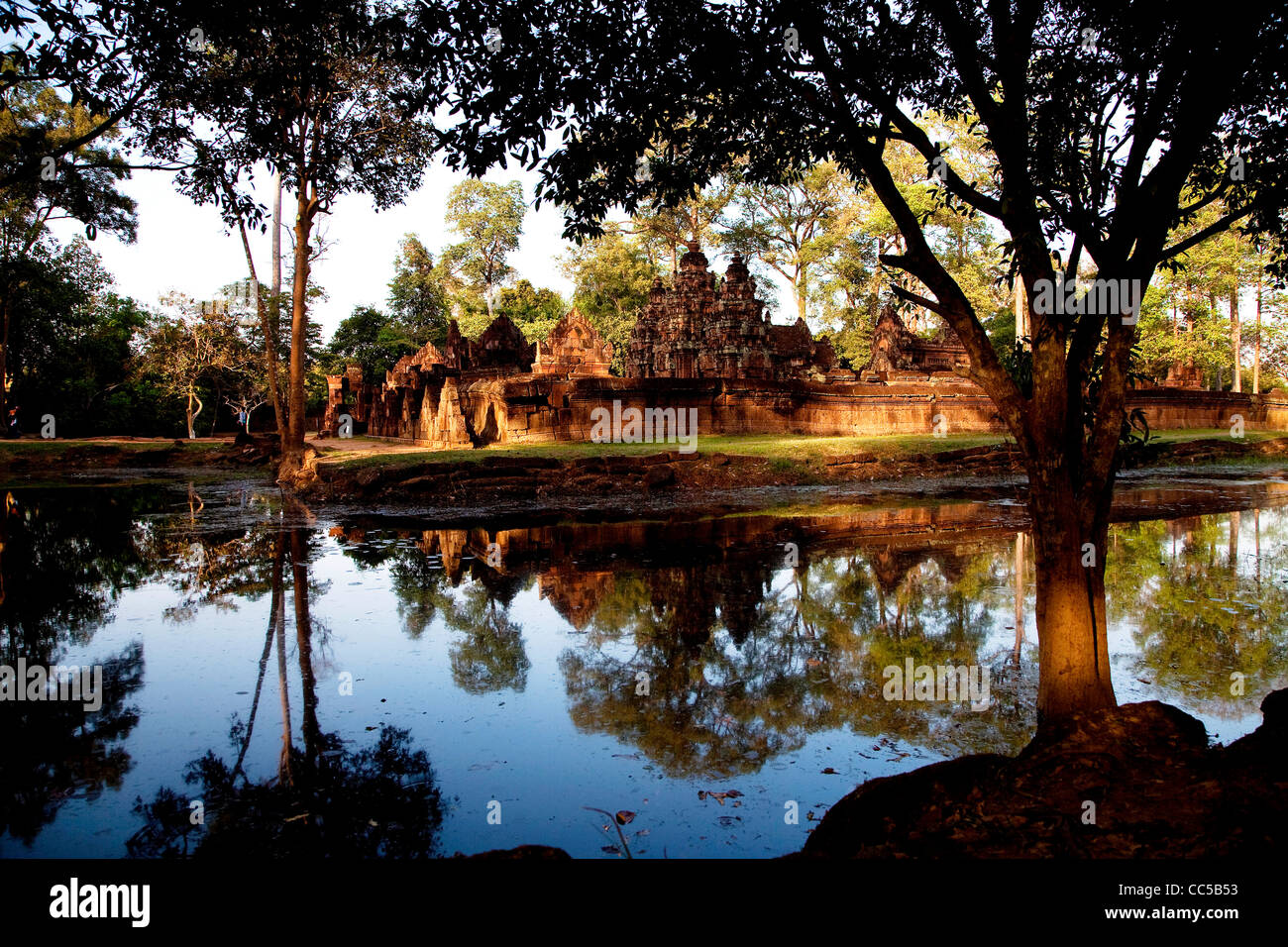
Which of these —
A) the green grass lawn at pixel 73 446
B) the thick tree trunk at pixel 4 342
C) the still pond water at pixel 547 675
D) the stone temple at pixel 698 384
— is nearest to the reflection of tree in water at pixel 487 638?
the still pond water at pixel 547 675

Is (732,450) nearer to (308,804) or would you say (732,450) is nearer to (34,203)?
(308,804)

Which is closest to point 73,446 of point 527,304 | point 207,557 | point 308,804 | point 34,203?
point 34,203

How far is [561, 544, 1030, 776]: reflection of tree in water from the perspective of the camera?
151 inches

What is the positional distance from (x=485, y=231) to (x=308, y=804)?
49.0 m

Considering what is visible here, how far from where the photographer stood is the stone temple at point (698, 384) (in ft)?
61.0

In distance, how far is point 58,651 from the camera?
5375mm

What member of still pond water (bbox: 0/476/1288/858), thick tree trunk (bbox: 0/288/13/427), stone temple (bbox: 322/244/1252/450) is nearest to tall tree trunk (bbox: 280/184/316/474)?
stone temple (bbox: 322/244/1252/450)

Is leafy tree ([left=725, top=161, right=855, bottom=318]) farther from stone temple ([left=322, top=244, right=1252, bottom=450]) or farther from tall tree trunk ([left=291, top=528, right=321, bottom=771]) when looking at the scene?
tall tree trunk ([left=291, top=528, right=321, bottom=771])

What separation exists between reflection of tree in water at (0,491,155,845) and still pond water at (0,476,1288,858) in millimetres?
27

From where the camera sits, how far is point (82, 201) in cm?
979

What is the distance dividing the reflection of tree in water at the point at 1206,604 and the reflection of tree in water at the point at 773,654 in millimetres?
1052

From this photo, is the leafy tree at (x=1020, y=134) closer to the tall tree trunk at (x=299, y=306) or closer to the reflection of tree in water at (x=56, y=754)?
the reflection of tree in water at (x=56, y=754)
